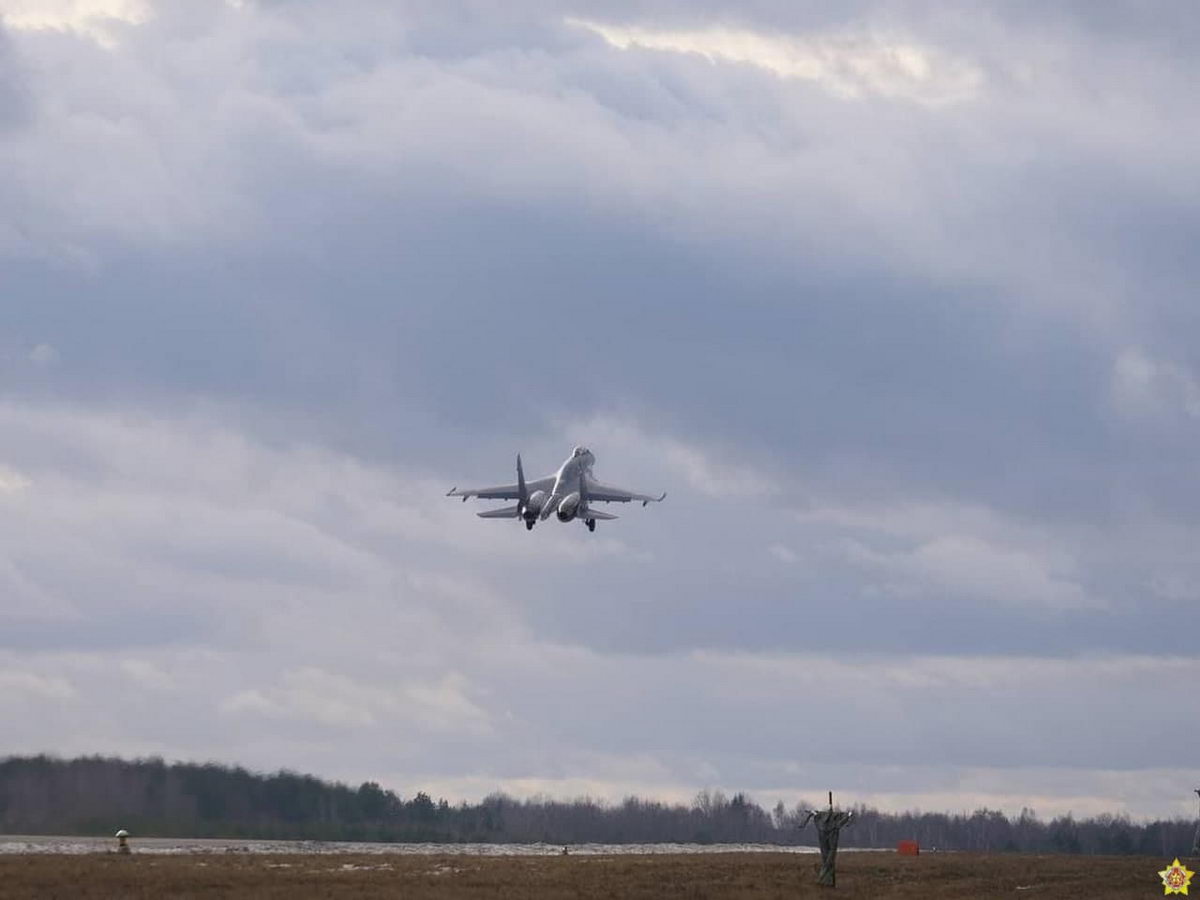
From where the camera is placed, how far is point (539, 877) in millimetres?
81062

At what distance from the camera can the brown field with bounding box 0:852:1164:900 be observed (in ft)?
237

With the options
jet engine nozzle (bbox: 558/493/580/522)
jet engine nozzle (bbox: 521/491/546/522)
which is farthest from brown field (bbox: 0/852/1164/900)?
jet engine nozzle (bbox: 521/491/546/522)

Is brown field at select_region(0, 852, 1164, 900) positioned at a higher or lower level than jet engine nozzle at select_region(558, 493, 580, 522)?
lower

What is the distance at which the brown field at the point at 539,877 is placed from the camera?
2842 inches

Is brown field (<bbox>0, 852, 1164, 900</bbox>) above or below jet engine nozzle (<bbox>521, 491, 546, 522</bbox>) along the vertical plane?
below

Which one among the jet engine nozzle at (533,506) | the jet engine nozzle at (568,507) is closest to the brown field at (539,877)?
the jet engine nozzle at (568,507)

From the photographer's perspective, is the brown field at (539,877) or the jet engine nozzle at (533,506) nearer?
the brown field at (539,877)

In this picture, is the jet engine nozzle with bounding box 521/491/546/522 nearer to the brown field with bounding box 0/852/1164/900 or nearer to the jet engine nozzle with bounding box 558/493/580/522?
the jet engine nozzle with bounding box 558/493/580/522

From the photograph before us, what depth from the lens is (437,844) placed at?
111 metres

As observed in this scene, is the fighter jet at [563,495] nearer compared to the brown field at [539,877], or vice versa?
the brown field at [539,877]

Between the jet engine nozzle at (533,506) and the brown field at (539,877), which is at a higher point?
the jet engine nozzle at (533,506)

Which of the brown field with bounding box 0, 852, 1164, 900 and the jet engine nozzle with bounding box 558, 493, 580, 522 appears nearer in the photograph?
the brown field with bounding box 0, 852, 1164, 900

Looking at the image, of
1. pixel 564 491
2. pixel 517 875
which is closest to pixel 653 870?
pixel 517 875

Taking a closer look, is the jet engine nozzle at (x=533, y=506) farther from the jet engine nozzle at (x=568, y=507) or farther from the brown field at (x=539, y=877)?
the brown field at (x=539, y=877)
